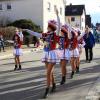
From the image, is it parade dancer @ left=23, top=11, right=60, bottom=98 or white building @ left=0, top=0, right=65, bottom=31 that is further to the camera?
white building @ left=0, top=0, right=65, bottom=31

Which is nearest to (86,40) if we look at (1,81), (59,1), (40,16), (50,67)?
(1,81)

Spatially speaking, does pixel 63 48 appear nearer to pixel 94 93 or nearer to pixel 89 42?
pixel 94 93

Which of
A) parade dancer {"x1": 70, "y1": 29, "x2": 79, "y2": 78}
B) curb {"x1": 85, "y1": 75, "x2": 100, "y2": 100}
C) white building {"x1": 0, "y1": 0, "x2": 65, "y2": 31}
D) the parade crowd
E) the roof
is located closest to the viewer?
curb {"x1": 85, "y1": 75, "x2": 100, "y2": 100}

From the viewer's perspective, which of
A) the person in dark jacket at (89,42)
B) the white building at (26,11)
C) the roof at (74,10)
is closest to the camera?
the person in dark jacket at (89,42)

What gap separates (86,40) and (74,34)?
709cm

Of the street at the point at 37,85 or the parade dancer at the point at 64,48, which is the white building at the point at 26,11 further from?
the parade dancer at the point at 64,48

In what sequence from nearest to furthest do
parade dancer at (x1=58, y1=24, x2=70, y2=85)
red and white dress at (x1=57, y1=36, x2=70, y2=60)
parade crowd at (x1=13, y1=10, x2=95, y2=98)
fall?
parade crowd at (x1=13, y1=10, x2=95, y2=98), parade dancer at (x1=58, y1=24, x2=70, y2=85), red and white dress at (x1=57, y1=36, x2=70, y2=60)

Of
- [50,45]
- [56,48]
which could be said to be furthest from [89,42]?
[50,45]

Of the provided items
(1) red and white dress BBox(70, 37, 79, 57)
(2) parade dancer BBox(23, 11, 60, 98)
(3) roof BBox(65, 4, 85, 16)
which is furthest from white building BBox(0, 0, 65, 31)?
(2) parade dancer BBox(23, 11, 60, 98)

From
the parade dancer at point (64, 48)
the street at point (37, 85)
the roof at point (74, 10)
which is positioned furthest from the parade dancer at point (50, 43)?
the roof at point (74, 10)

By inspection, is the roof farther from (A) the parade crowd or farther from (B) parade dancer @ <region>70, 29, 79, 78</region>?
(B) parade dancer @ <region>70, 29, 79, 78</region>

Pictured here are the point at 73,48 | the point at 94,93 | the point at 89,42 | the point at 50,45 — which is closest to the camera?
the point at 94,93

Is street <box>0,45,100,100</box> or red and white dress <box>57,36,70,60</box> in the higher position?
red and white dress <box>57,36,70,60</box>

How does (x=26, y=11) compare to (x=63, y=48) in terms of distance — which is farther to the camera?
(x=26, y=11)
